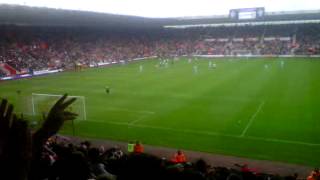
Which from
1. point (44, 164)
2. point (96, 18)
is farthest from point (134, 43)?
point (44, 164)

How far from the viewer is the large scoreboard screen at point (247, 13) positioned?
76.9 meters

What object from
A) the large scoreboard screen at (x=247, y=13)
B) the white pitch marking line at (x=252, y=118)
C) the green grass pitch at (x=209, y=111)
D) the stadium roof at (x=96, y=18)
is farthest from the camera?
the large scoreboard screen at (x=247, y=13)

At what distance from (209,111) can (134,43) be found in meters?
61.7

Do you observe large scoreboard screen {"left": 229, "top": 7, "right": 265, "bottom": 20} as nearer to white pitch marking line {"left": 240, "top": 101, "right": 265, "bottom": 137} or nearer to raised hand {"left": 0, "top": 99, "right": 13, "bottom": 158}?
white pitch marking line {"left": 240, "top": 101, "right": 265, "bottom": 137}

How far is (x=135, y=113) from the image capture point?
23984 mm

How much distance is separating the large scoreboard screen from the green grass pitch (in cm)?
3980

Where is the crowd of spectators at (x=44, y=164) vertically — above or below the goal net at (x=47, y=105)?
above

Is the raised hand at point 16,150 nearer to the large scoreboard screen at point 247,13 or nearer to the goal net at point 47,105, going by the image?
the goal net at point 47,105

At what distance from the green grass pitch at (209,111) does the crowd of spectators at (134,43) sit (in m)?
18.2

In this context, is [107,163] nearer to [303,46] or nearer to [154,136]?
[154,136]

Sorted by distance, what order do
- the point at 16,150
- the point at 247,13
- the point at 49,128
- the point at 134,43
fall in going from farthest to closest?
1. the point at 134,43
2. the point at 247,13
3. the point at 49,128
4. the point at 16,150

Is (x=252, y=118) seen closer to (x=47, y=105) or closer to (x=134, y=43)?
(x=47, y=105)

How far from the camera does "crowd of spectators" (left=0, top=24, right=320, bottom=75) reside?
5662 centimetres

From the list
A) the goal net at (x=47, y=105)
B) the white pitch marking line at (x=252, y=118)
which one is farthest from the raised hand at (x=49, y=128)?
the goal net at (x=47, y=105)
